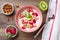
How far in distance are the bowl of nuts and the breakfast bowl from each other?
0.10 meters

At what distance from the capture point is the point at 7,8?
4.51 ft

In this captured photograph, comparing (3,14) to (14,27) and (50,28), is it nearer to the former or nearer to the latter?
(14,27)

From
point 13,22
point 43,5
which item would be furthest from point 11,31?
point 43,5

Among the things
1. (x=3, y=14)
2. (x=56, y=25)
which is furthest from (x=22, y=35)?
(x=56, y=25)

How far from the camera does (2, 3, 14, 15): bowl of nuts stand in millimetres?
Result: 1368

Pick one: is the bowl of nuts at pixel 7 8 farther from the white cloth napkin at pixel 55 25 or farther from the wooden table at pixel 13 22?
the white cloth napkin at pixel 55 25

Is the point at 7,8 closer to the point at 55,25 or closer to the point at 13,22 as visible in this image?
the point at 13,22

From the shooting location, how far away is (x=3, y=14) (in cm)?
139

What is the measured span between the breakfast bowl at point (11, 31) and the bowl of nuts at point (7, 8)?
4.0 inches

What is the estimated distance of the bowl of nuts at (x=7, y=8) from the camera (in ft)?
4.49

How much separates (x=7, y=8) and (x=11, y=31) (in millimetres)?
168

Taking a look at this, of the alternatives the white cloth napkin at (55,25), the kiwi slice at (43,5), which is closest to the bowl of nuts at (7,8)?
the kiwi slice at (43,5)

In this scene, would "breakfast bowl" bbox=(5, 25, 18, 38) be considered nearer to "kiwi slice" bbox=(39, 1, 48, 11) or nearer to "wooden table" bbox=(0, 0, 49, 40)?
"wooden table" bbox=(0, 0, 49, 40)

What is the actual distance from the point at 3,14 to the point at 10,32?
0.15 metres
